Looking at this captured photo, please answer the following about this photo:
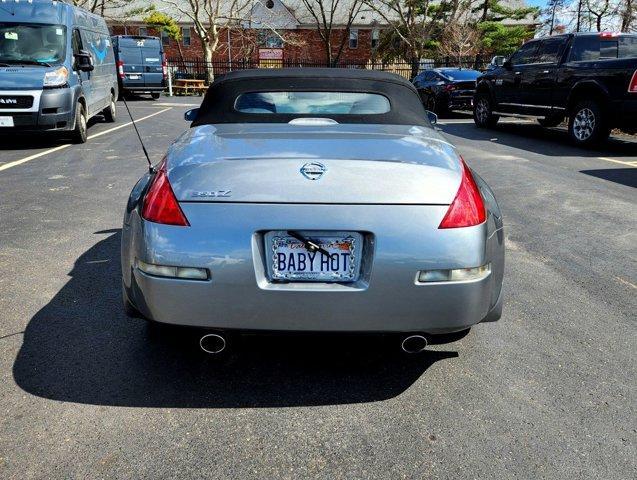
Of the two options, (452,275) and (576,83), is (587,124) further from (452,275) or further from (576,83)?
(452,275)

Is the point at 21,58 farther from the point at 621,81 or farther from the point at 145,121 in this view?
the point at 621,81

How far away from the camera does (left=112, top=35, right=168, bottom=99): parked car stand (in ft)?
81.6

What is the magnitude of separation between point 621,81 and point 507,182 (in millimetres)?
3659

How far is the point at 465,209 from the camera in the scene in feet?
8.18

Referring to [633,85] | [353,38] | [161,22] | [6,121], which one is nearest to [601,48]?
[633,85]

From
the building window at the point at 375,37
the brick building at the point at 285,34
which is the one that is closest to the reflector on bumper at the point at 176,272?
the brick building at the point at 285,34

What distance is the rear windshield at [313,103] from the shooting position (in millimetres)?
3680

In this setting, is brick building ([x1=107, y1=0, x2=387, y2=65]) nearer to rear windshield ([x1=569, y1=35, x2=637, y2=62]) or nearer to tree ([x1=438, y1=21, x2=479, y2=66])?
tree ([x1=438, y1=21, x2=479, y2=66])

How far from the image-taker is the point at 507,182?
25.2 ft

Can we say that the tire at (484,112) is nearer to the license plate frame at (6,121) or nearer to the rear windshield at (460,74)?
the rear windshield at (460,74)

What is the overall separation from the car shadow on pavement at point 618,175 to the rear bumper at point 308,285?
243 inches

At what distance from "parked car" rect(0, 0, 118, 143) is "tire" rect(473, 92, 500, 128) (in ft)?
29.6

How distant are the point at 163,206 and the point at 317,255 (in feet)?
2.32

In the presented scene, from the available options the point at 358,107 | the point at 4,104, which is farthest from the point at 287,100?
the point at 4,104
